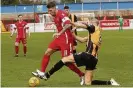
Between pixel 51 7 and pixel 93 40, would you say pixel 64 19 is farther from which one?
pixel 93 40

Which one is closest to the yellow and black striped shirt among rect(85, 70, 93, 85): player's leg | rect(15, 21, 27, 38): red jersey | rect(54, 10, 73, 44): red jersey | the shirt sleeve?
rect(85, 70, 93, 85): player's leg

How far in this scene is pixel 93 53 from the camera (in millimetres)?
10984

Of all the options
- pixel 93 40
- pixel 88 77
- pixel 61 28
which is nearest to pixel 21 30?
pixel 61 28

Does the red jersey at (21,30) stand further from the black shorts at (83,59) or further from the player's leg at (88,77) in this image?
the black shorts at (83,59)

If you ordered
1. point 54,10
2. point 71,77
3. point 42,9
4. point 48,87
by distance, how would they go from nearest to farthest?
1. point 48,87
2. point 54,10
3. point 71,77
4. point 42,9

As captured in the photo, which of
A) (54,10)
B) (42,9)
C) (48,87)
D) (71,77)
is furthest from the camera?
(42,9)

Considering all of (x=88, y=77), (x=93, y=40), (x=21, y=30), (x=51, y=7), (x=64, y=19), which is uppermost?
(x=51, y=7)

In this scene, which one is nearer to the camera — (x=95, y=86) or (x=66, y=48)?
(x=95, y=86)

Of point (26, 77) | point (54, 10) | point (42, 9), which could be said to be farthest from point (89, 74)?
point (42, 9)

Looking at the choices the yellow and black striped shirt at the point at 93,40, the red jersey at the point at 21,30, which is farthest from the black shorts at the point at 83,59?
the red jersey at the point at 21,30

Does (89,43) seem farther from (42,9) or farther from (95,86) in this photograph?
(42,9)

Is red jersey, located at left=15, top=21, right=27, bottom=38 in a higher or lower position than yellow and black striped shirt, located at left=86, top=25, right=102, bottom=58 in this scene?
lower

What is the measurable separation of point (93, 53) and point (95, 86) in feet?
2.69

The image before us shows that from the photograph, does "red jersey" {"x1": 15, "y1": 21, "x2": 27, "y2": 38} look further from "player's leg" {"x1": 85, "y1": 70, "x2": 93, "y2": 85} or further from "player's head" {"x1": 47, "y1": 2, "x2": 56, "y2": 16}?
"player's leg" {"x1": 85, "y1": 70, "x2": 93, "y2": 85}
